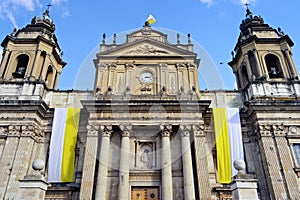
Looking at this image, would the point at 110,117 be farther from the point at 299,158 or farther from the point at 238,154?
the point at 299,158

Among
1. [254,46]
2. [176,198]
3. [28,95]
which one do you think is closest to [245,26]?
[254,46]

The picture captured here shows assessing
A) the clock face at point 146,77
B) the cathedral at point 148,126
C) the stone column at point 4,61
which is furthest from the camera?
the stone column at point 4,61

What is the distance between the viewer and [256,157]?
1703 cm

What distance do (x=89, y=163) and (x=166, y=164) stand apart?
4492mm

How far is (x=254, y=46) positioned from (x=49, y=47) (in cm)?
1649

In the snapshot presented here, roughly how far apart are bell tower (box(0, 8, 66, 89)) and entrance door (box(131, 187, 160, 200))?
10367mm

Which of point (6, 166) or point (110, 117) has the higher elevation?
point (110, 117)

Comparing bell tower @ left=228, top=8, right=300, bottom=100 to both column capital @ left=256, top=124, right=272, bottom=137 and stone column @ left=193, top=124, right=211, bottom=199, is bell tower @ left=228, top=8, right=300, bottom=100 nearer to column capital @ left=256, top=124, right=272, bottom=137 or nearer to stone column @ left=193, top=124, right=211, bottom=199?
column capital @ left=256, top=124, right=272, bottom=137

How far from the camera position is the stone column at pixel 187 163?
14.5m

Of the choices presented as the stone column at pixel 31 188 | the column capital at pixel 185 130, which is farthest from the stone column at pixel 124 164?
the stone column at pixel 31 188

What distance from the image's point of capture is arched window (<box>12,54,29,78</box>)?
20.4 meters

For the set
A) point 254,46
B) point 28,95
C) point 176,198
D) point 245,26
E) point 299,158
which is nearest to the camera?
point 176,198

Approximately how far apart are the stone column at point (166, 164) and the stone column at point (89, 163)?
13.2ft

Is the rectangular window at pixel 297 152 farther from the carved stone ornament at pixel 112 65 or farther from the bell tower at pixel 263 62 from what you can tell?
the carved stone ornament at pixel 112 65
